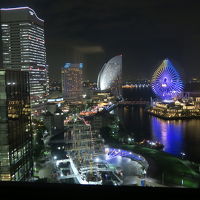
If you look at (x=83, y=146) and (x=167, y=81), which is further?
(x=167, y=81)

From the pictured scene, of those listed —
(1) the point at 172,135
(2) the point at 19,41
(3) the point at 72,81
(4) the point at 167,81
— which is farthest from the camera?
(3) the point at 72,81

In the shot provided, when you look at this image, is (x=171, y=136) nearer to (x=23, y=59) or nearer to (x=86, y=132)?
(x=86, y=132)

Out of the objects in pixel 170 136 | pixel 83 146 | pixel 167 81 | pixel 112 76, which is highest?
pixel 112 76

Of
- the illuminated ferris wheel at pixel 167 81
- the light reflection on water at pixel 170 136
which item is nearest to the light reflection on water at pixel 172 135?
the light reflection on water at pixel 170 136

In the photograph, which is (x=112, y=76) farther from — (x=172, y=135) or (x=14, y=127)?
(x=14, y=127)

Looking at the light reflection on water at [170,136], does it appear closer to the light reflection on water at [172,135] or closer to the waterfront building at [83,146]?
the light reflection on water at [172,135]

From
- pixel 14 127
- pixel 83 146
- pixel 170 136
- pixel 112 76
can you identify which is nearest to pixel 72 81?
pixel 112 76
